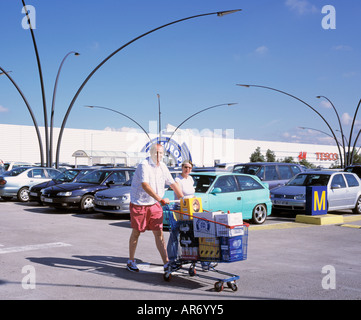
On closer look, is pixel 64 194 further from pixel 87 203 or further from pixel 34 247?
pixel 34 247

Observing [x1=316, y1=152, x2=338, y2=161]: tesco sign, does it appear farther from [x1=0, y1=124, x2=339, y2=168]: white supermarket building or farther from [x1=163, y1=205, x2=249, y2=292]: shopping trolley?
[x1=163, y1=205, x2=249, y2=292]: shopping trolley

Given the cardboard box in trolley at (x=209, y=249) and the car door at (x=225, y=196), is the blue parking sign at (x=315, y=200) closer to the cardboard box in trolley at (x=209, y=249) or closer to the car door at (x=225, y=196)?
the car door at (x=225, y=196)

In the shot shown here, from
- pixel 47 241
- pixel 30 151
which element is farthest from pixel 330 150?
pixel 47 241

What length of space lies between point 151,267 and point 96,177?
940cm

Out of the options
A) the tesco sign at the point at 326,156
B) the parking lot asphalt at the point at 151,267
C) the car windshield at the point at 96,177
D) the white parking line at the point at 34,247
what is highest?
the tesco sign at the point at 326,156

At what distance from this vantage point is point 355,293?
5.41 metres

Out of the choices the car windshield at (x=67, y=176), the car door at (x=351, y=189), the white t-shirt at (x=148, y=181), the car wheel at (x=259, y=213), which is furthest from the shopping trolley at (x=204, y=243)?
the car windshield at (x=67, y=176)

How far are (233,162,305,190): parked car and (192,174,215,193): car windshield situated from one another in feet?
18.4

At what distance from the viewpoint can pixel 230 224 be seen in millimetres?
5457

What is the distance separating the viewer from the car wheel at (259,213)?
482 inches

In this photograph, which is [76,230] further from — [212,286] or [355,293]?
[355,293]

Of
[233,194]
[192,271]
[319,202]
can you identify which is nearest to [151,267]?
[192,271]

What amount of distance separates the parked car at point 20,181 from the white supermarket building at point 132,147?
1125 inches
